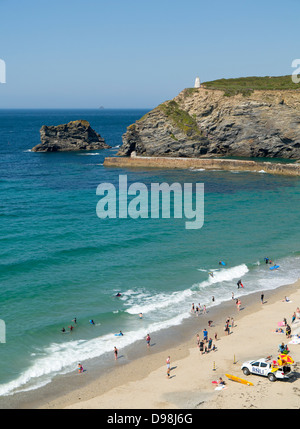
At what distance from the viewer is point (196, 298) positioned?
39156mm

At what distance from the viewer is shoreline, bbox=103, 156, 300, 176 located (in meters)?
92.4

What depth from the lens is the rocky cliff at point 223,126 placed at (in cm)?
10194

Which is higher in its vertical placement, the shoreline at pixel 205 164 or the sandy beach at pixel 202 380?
the shoreline at pixel 205 164

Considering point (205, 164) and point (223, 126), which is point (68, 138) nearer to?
point (223, 126)

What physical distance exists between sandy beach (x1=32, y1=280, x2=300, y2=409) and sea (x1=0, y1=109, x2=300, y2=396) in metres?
2.86

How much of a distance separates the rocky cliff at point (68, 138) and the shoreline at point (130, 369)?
103922mm

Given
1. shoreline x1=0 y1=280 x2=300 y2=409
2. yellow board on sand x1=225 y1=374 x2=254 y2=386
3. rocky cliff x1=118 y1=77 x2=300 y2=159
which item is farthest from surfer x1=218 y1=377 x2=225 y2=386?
rocky cliff x1=118 y1=77 x2=300 y2=159

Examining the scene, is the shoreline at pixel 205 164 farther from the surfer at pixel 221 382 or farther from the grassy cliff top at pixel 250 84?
the surfer at pixel 221 382

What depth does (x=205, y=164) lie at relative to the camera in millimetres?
100000

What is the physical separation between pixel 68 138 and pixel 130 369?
11398cm

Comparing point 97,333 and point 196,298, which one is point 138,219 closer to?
point 196,298

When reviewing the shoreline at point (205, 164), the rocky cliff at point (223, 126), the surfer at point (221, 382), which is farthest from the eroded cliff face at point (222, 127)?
the surfer at point (221, 382)

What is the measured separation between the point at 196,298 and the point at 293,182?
5272 cm

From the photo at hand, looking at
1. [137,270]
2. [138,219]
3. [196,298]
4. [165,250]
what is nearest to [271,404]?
[196,298]
